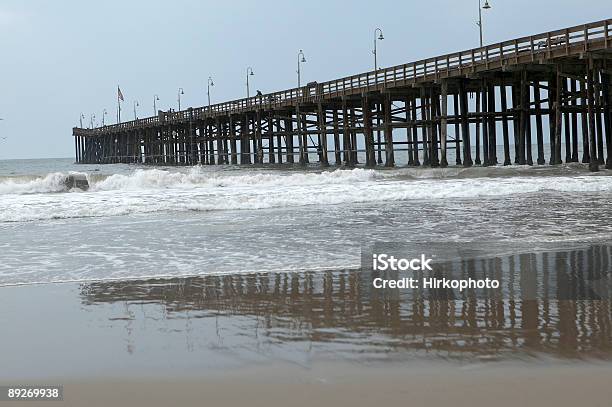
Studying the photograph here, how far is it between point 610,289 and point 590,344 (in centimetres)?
176

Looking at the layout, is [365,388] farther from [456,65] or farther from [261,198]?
[456,65]

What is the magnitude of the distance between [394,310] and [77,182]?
67.7 feet

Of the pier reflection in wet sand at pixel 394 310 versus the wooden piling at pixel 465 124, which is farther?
the wooden piling at pixel 465 124

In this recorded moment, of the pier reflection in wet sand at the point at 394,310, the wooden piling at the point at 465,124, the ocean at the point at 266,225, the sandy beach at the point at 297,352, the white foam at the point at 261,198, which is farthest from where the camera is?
the wooden piling at the point at 465,124

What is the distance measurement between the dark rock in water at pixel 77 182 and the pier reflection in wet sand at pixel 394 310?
707 inches

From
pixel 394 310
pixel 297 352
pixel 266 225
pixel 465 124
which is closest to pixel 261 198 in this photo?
pixel 266 225

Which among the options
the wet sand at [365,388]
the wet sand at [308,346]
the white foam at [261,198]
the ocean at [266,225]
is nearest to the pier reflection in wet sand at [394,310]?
the wet sand at [308,346]

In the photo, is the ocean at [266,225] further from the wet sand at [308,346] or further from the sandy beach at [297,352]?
the sandy beach at [297,352]

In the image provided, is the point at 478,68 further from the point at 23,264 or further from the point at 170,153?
the point at 170,153

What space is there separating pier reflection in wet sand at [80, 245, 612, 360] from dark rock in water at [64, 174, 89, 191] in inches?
707

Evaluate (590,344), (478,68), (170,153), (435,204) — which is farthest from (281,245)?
(170,153)

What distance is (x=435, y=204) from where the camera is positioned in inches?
538

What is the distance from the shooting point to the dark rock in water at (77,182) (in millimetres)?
23250

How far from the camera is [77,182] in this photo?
23.6 metres
